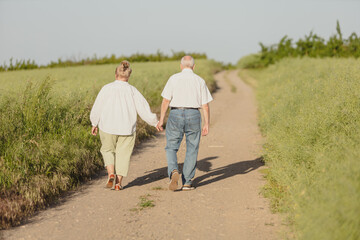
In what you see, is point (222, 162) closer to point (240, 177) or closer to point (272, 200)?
point (240, 177)

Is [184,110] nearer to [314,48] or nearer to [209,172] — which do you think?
[209,172]

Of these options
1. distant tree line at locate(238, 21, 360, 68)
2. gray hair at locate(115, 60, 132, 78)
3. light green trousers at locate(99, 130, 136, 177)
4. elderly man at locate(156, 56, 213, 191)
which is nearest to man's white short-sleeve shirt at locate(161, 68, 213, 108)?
elderly man at locate(156, 56, 213, 191)

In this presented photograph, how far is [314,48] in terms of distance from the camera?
3562 centimetres

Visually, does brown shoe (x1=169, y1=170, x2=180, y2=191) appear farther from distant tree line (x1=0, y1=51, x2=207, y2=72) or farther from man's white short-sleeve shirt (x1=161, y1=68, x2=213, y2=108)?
distant tree line (x1=0, y1=51, x2=207, y2=72)

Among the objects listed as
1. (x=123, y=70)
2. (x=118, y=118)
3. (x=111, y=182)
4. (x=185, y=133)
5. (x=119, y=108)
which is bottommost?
(x=111, y=182)

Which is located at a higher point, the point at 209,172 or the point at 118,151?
the point at 118,151

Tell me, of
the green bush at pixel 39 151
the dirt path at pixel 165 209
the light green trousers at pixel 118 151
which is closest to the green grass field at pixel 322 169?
the dirt path at pixel 165 209

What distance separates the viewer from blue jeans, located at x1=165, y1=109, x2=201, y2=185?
265 inches

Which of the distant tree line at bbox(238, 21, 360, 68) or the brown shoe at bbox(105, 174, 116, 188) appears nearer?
the brown shoe at bbox(105, 174, 116, 188)

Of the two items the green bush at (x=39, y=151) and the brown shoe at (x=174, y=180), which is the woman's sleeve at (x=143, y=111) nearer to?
the brown shoe at (x=174, y=180)

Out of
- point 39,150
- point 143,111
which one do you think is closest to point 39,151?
point 39,150

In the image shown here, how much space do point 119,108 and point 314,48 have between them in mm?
31749

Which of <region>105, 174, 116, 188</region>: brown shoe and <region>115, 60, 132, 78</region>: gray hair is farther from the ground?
<region>115, 60, 132, 78</region>: gray hair

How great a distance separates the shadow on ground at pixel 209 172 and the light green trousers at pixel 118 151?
20.4 inches
